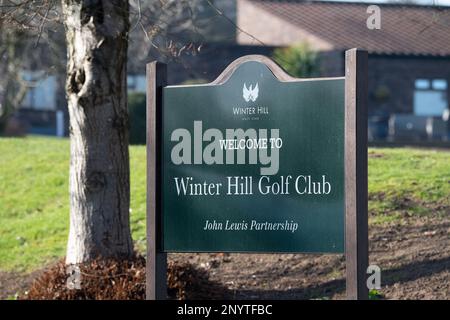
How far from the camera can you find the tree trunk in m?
8.74

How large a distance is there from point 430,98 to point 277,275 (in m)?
27.0

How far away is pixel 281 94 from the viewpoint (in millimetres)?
7023

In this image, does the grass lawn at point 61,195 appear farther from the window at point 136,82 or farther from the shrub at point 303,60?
the window at point 136,82

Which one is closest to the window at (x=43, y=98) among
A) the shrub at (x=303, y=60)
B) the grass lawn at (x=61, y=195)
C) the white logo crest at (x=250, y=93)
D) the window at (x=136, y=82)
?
the window at (x=136, y=82)

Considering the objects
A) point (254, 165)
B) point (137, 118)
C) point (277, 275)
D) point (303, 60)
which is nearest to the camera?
point (254, 165)

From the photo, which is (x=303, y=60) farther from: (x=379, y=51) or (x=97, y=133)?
(x=97, y=133)

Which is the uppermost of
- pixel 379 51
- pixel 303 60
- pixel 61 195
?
pixel 379 51

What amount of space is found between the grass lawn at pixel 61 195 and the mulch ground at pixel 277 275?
0.50 metres

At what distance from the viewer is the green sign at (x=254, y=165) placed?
684 centimetres

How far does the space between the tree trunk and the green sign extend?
1494mm

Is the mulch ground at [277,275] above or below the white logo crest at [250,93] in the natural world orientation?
below

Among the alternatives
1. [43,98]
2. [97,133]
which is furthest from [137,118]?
[43,98]

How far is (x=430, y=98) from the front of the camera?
35.5m

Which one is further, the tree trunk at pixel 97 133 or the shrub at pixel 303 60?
the shrub at pixel 303 60
